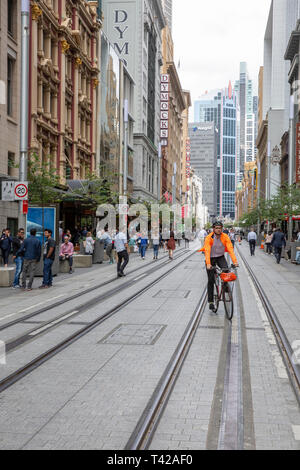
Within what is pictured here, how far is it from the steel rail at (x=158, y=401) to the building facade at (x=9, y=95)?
65.4 feet

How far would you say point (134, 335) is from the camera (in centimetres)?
890

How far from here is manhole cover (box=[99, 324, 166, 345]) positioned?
8.43 meters

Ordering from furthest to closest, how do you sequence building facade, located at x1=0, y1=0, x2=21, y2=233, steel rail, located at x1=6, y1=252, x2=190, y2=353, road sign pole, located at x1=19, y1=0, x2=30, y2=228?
building facade, located at x1=0, y1=0, x2=21, y2=233 < road sign pole, located at x1=19, y1=0, x2=30, y2=228 < steel rail, located at x1=6, y1=252, x2=190, y2=353

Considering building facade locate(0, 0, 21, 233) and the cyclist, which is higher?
building facade locate(0, 0, 21, 233)

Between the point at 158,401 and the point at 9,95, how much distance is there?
2494 centimetres

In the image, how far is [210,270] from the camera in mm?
11008

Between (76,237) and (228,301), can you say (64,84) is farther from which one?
(228,301)

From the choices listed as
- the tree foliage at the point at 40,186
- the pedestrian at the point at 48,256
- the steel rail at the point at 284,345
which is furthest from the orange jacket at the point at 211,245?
the tree foliage at the point at 40,186

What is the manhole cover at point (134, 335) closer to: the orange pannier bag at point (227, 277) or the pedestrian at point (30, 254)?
the orange pannier bag at point (227, 277)

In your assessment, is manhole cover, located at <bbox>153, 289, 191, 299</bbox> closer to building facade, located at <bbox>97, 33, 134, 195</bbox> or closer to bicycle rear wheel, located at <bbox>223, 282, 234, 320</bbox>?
bicycle rear wheel, located at <bbox>223, 282, 234, 320</bbox>

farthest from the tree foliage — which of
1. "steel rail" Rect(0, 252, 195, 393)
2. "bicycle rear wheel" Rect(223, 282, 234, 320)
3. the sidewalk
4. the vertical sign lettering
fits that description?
the vertical sign lettering

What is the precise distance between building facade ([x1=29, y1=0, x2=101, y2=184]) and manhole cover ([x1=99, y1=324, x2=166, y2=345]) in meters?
21.2

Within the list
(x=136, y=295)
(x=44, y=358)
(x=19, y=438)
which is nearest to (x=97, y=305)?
(x=136, y=295)
